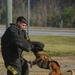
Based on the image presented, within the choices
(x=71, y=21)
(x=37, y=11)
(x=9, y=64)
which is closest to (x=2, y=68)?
(x=9, y=64)

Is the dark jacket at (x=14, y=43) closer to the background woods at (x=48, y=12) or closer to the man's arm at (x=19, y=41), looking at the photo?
the man's arm at (x=19, y=41)

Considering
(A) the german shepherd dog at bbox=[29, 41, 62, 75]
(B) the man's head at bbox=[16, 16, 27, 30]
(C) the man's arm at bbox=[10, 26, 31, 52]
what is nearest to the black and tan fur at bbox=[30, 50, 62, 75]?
(A) the german shepherd dog at bbox=[29, 41, 62, 75]

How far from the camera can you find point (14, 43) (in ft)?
23.0

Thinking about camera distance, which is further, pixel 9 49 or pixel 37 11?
pixel 37 11

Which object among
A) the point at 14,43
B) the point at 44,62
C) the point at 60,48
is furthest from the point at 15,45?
the point at 60,48

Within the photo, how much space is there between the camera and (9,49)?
23.6ft

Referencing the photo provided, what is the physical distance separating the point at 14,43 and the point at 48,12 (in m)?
71.3

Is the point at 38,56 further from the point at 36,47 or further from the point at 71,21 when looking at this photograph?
the point at 71,21

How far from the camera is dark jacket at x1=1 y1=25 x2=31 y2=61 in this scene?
6.98 meters

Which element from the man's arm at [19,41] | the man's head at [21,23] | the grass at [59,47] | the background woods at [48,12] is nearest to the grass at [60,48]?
the grass at [59,47]

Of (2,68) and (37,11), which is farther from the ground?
(2,68)

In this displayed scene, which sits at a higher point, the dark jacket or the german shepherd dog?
the dark jacket

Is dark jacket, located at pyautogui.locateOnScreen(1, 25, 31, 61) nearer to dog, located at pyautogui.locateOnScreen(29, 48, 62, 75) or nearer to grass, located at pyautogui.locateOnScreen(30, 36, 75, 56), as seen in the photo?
dog, located at pyautogui.locateOnScreen(29, 48, 62, 75)

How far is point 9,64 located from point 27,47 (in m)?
0.55
